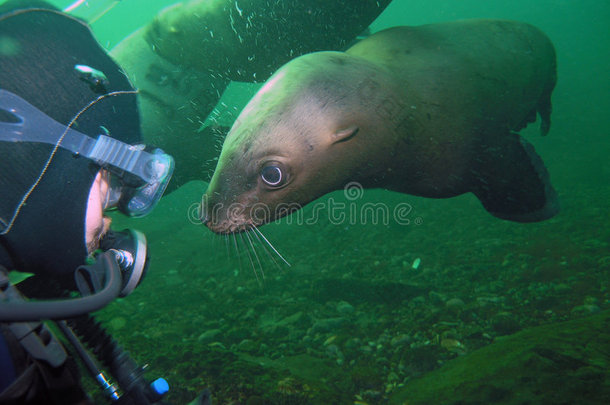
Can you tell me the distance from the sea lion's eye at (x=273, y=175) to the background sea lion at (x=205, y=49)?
2521 millimetres

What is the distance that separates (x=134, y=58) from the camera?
Result: 4.71 m

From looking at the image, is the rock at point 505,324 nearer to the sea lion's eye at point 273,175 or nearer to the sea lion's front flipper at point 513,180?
the sea lion's front flipper at point 513,180

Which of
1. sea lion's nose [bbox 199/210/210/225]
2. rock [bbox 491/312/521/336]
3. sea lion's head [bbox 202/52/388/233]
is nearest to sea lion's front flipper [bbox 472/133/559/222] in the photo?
rock [bbox 491/312/521/336]

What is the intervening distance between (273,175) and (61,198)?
138 centimetres

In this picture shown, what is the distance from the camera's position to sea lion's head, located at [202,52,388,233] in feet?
7.80

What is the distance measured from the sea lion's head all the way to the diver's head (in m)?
0.83

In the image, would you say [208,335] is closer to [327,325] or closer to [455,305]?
[327,325]

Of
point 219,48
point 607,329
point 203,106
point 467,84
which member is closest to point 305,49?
point 219,48

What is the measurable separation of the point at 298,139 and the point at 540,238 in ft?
16.7

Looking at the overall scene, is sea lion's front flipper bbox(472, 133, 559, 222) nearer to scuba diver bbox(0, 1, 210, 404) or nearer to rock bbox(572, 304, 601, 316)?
rock bbox(572, 304, 601, 316)

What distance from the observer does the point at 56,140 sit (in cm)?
125

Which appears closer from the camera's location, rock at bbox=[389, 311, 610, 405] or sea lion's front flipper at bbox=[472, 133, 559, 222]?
rock at bbox=[389, 311, 610, 405]

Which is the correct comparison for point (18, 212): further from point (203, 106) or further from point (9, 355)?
point (203, 106)

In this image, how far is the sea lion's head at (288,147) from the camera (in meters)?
2.38
